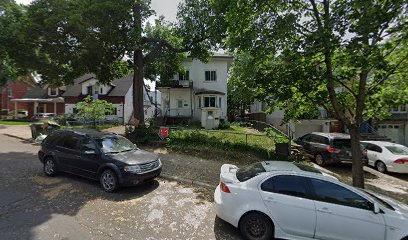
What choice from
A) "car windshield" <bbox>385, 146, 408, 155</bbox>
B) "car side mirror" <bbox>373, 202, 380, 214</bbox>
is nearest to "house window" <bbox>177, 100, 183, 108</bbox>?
"car windshield" <bbox>385, 146, 408, 155</bbox>

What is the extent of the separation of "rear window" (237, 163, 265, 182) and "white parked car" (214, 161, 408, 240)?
0.16 feet

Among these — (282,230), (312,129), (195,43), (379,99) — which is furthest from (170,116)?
(282,230)

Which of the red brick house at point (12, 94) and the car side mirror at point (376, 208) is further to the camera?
the red brick house at point (12, 94)

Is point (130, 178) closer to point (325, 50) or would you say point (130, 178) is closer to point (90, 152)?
point (90, 152)

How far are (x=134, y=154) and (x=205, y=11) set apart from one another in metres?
11.1

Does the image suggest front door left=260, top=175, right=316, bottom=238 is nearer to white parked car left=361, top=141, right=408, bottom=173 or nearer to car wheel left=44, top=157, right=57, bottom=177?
car wheel left=44, top=157, right=57, bottom=177

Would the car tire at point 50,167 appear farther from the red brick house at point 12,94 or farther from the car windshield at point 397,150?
the red brick house at point 12,94

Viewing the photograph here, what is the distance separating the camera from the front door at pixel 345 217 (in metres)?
4.11

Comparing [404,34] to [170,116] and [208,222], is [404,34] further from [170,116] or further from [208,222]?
[170,116]

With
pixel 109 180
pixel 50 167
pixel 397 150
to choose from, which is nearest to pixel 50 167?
pixel 50 167

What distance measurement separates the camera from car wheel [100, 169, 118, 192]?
6605 millimetres

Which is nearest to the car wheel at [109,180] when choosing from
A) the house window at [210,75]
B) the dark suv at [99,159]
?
the dark suv at [99,159]

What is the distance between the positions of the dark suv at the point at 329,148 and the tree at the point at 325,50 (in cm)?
349

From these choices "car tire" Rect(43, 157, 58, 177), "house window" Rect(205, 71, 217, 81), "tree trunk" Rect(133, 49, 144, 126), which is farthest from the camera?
"house window" Rect(205, 71, 217, 81)
